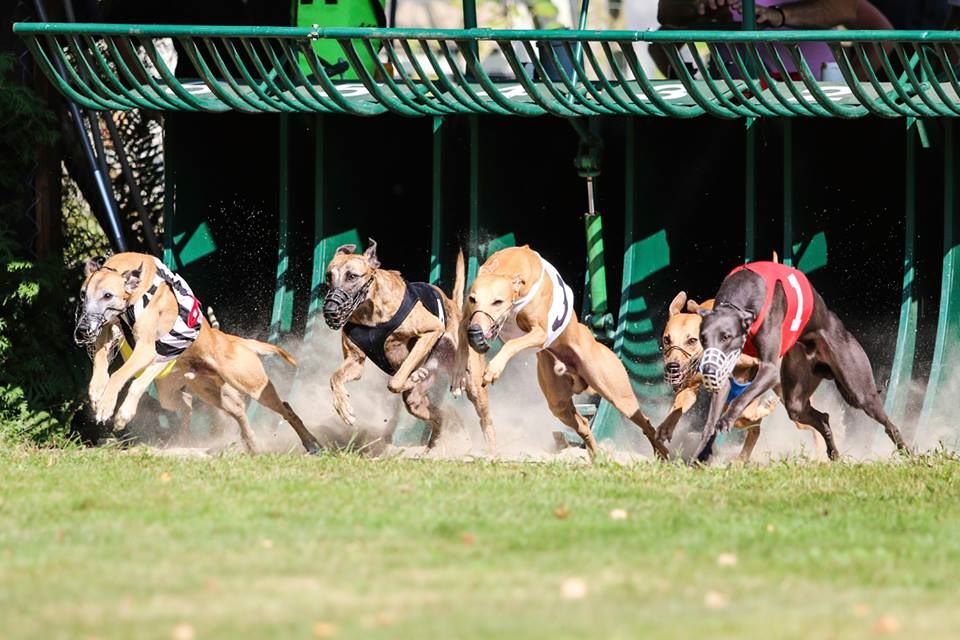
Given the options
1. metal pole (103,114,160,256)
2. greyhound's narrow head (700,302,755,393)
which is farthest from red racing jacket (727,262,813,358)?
metal pole (103,114,160,256)

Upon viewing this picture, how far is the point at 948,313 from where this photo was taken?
890cm

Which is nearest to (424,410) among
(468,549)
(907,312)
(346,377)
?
(346,377)

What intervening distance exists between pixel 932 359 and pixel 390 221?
10.8ft

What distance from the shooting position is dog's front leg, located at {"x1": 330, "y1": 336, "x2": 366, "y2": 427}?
833 cm

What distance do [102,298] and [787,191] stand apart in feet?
12.3

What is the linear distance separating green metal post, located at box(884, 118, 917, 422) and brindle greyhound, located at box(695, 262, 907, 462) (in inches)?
19.4

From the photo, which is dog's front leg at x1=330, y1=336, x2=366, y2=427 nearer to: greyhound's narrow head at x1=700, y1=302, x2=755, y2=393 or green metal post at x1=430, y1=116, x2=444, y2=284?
green metal post at x1=430, y1=116, x2=444, y2=284

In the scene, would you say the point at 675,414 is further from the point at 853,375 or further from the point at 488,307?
the point at 488,307

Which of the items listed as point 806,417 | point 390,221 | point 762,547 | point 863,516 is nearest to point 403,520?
point 762,547

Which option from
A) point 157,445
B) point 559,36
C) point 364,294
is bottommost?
point 157,445

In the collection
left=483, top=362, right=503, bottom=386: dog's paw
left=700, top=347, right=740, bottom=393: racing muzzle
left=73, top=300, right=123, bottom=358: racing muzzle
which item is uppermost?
left=73, top=300, right=123, bottom=358: racing muzzle

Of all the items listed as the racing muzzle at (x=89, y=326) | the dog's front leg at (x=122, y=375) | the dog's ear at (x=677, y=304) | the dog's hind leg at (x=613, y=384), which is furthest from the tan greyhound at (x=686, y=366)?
the racing muzzle at (x=89, y=326)

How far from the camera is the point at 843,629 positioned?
430 centimetres

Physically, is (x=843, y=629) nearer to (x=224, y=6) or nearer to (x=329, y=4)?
(x=329, y=4)
